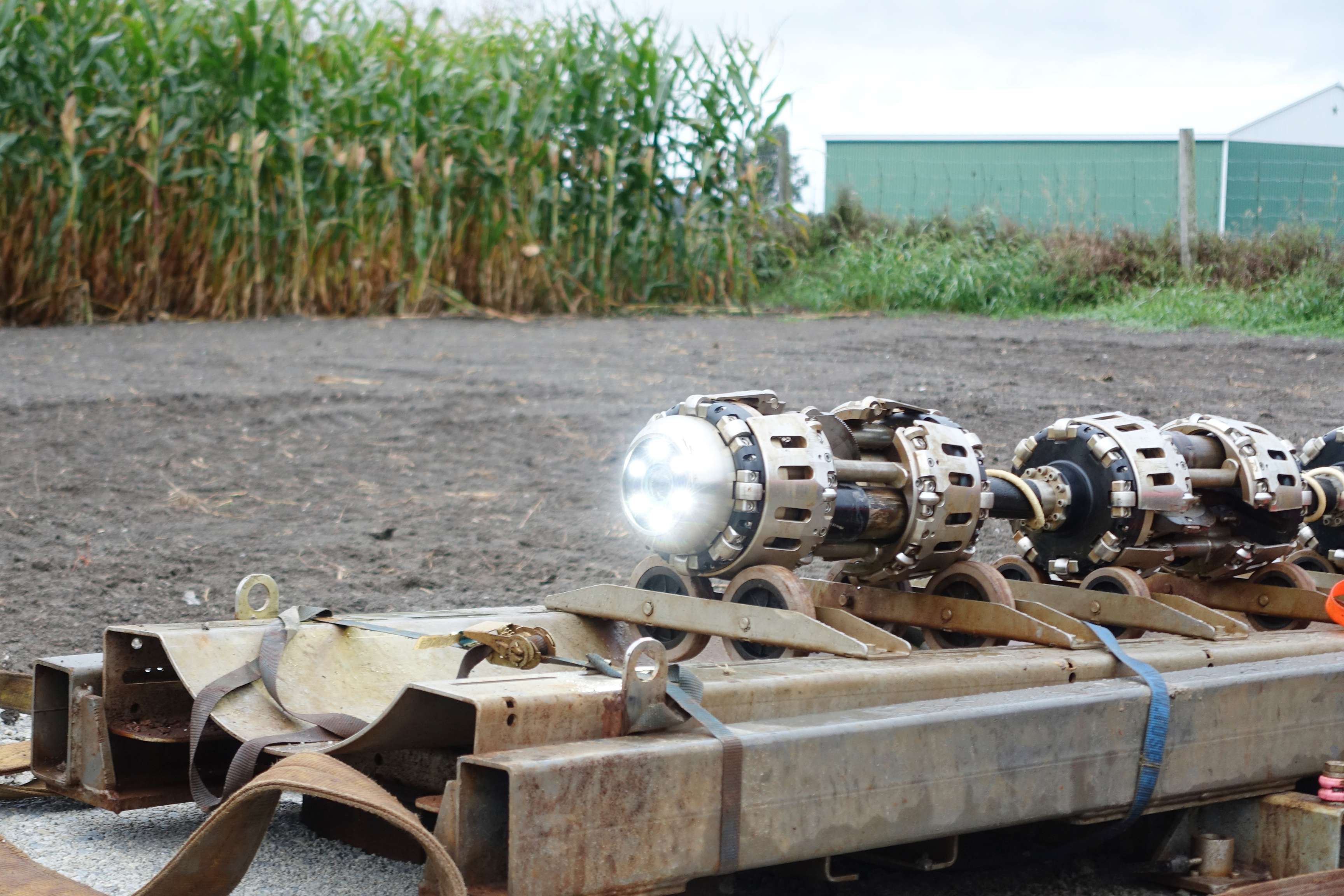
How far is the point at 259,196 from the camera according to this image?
1162 centimetres

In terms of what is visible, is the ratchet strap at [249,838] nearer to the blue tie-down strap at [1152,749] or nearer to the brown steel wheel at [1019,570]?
the blue tie-down strap at [1152,749]

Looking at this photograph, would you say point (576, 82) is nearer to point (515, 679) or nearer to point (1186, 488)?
point (1186, 488)

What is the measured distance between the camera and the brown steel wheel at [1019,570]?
3125mm

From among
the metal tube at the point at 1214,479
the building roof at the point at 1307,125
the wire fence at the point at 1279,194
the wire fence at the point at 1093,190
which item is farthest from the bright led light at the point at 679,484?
the building roof at the point at 1307,125

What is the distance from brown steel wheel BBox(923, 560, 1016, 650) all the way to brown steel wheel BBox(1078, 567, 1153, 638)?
257 millimetres

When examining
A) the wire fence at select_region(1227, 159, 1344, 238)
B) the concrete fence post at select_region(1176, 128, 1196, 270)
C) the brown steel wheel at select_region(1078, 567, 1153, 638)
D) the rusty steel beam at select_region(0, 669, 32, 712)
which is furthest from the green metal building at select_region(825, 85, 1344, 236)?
the rusty steel beam at select_region(0, 669, 32, 712)

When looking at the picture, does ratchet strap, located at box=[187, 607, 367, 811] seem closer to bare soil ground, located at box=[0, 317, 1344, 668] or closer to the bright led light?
the bright led light

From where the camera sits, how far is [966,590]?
2.78 metres

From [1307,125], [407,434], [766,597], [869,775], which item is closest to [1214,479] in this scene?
[766,597]

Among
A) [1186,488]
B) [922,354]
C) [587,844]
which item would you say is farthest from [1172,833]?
[922,354]

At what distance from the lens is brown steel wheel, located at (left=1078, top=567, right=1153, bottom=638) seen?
9.43 ft

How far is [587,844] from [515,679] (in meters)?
0.32

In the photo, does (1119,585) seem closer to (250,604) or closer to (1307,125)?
(250,604)

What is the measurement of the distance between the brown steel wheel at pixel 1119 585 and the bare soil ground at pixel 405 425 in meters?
2.03
